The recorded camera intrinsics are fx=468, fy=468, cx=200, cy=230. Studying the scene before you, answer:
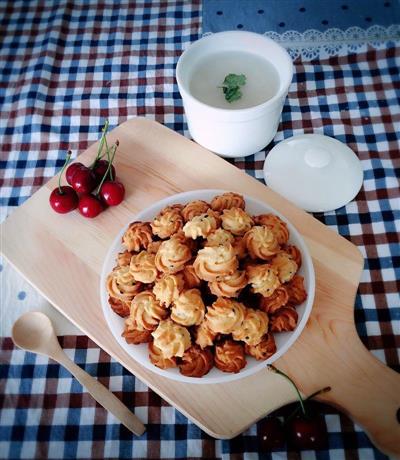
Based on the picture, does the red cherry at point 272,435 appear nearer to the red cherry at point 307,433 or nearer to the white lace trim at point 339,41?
the red cherry at point 307,433

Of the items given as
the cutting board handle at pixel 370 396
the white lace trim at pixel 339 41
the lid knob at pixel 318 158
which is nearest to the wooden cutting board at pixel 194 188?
the cutting board handle at pixel 370 396

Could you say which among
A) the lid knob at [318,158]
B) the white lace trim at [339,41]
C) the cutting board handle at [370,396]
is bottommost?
the cutting board handle at [370,396]

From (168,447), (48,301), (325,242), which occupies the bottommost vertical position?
(168,447)

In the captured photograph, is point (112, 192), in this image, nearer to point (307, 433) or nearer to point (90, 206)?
point (90, 206)

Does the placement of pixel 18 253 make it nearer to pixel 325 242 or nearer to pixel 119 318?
pixel 119 318

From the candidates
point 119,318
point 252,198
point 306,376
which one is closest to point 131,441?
point 119,318

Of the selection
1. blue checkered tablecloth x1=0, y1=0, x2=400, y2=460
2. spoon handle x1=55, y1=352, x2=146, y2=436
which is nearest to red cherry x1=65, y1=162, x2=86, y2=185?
blue checkered tablecloth x1=0, y1=0, x2=400, y2=460
